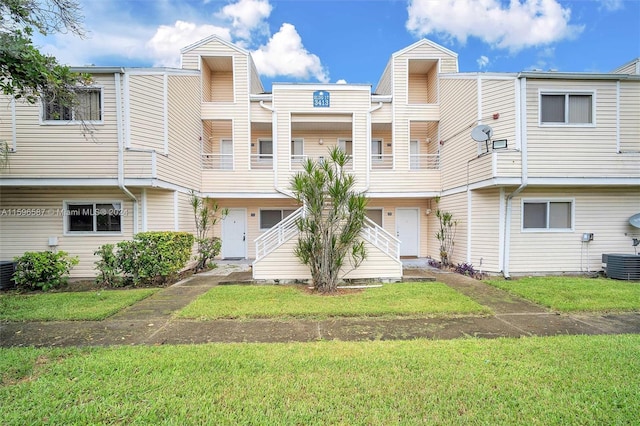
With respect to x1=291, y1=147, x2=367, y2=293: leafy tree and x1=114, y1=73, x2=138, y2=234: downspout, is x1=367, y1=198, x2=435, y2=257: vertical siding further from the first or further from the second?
x1=114, y1=73, x2=138, y2=234: downspout

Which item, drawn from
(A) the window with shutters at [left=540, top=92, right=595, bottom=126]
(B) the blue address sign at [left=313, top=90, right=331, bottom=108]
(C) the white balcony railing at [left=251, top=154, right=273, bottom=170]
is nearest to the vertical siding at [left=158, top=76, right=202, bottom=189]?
(C) the white balcony railing at [left=251, top=154, right=273, bottom=170]

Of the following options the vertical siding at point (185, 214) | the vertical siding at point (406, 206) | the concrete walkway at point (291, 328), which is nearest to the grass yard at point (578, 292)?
the concrete walkway at point (291, 328)

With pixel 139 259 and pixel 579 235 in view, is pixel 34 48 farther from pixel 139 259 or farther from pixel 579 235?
pixel 579 235

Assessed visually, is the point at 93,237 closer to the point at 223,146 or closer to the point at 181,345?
the point at 223,146

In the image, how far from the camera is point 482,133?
8.63 metres

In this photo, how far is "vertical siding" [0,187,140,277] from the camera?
8.80m

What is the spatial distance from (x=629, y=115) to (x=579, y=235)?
410 cm

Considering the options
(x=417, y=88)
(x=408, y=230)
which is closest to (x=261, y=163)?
(x=408, y=230)

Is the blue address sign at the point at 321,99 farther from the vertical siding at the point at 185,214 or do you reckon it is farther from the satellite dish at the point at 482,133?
the vertical siding at the point at 185,214

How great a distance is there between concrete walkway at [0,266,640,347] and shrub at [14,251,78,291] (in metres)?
3.18

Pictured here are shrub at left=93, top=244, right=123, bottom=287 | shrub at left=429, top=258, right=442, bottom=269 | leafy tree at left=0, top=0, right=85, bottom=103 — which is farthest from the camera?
shrub at left=429, top=258, right=442, bottom=269

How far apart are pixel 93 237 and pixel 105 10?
7048 millimetres

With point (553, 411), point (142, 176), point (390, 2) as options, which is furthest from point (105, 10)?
point (553, 411)

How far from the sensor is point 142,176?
8.35m
